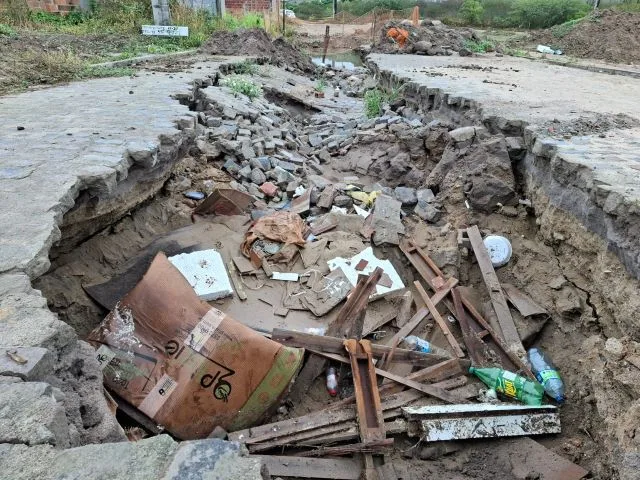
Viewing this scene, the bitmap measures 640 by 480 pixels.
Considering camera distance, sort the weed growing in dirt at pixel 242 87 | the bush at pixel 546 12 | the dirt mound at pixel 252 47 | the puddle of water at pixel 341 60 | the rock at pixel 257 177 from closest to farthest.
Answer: the rock at pixel 257 177 → the weed growing in dirt at pixel 242 87 → the dirt mound at pixel 252 47 → the puddle of water at pixel 341 60 → the bush at pixel 546 12

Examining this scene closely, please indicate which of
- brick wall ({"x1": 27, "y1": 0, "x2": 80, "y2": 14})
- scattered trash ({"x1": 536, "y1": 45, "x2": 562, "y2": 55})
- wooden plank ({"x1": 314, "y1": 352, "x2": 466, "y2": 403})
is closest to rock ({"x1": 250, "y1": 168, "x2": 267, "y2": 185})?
wooden plank ({"x1": 314, "y1": 352, "x2": 466, "y2": 403})

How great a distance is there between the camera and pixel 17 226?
2.70 m

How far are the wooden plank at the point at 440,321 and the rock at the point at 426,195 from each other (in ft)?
4.03

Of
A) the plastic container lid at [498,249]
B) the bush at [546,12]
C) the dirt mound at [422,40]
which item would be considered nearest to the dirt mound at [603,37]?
the dirt mound at [422,40]

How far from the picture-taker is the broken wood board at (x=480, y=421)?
10.4 feet

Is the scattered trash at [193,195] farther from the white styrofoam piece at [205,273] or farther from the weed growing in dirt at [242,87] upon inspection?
the weed growing in dirt at [242,87]

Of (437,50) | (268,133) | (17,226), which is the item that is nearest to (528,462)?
(17,226)

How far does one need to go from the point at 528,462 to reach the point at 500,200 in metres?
2.52

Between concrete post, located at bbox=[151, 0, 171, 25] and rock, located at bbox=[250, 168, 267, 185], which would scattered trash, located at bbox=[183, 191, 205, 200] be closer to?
rock, located at bbox=[250, 168, 267, 185]

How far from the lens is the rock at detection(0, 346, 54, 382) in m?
1.74

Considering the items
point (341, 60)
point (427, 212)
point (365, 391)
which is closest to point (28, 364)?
point (365, 391)

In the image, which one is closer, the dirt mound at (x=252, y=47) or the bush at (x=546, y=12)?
the dirt mound at (x=252, y=47)

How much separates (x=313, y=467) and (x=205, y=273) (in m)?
1.82

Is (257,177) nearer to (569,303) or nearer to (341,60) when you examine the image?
(569,303)
